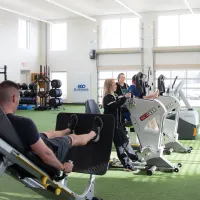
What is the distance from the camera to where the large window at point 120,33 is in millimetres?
17562

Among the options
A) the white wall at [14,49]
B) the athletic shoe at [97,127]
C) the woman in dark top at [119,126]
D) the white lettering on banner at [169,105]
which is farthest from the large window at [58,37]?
the athletic shoe at [97,127]

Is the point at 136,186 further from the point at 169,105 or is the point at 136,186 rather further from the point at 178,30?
the point at 178,30

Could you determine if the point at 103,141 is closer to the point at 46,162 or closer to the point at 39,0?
the point at 46,162

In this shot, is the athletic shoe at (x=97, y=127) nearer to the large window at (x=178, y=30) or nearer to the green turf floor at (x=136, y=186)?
the green turf floor at (x=136, y=186)

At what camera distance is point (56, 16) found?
18.3 meters

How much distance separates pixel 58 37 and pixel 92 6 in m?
4.07

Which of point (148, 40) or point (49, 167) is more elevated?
point (148, 40)

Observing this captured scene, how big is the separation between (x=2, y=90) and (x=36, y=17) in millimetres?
16430

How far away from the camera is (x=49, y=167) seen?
260 centimetres

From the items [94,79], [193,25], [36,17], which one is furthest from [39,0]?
[193,25]

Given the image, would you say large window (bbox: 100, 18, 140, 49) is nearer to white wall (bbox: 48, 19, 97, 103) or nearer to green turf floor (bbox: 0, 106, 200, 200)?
white wall (bbox: 48, 19, 97, 103)

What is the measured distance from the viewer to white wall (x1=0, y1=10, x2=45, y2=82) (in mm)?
16422

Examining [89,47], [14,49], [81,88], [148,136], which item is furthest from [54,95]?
[148,136]

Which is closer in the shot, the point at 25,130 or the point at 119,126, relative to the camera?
the point at 25,130
